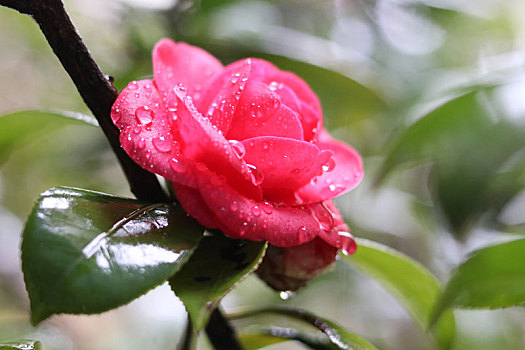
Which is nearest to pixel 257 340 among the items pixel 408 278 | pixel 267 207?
pixel 408 278

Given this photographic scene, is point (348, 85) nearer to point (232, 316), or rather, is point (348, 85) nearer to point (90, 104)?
point (232, 316)

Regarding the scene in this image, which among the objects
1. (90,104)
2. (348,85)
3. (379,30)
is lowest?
(90,104)

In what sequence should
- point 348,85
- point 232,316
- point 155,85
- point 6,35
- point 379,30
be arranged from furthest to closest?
point 6,35 < point 379,30 < point 348,85 < point 232,316 < point 155,85

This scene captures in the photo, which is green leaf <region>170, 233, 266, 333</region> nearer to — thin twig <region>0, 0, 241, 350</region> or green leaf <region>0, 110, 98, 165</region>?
thin twig <region>0, 0, 241, 350</region>

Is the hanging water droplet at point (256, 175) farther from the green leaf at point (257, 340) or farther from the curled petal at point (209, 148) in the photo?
the green leaf at point (257, 340)

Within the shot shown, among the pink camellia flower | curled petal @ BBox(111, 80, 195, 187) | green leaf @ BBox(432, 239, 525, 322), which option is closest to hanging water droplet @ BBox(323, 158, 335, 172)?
the pink camellia flower

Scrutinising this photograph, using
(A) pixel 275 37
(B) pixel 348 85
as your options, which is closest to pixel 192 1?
(A) pixel 275 37

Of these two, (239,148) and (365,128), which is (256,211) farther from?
(365,128)

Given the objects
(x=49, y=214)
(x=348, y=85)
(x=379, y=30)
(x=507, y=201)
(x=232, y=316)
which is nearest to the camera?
(x=49, y=214)
